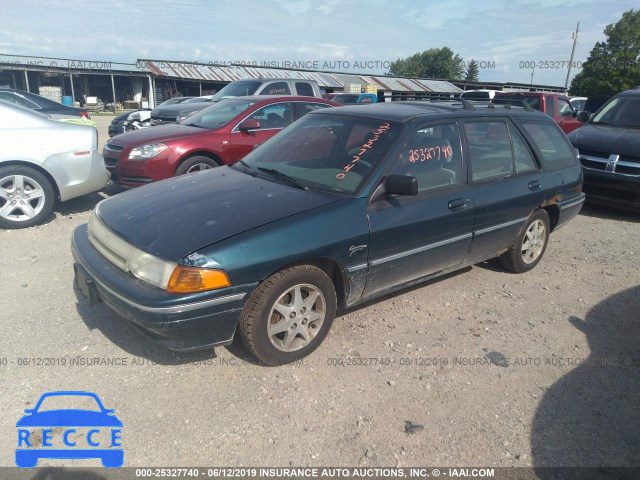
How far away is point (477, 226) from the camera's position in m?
3.93

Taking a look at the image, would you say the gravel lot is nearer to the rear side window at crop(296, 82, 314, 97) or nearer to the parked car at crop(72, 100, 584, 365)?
the parked car at crop(72, 100, 584, 365)

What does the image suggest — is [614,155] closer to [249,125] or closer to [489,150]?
[489,150]

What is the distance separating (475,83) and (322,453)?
45.9 meters

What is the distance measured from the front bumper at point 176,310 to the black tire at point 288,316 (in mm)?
106

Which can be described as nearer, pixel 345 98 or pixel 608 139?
pixel 608 139

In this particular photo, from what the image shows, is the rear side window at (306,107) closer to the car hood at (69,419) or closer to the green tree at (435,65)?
the car hood at (69,419)

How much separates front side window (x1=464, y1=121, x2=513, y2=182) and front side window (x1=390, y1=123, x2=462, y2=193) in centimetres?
17

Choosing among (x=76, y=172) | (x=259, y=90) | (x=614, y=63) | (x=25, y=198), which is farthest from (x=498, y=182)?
(x=614, y=63)

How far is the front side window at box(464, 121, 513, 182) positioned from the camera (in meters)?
3.94

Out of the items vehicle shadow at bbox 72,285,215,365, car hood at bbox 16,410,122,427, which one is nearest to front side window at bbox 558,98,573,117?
vehicle shadow at bbox 72,285,215,365

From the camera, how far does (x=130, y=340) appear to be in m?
3.29

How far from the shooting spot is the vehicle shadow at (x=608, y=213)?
709cm

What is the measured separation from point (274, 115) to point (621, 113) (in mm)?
5776

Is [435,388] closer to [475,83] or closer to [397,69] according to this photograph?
[475,83]
